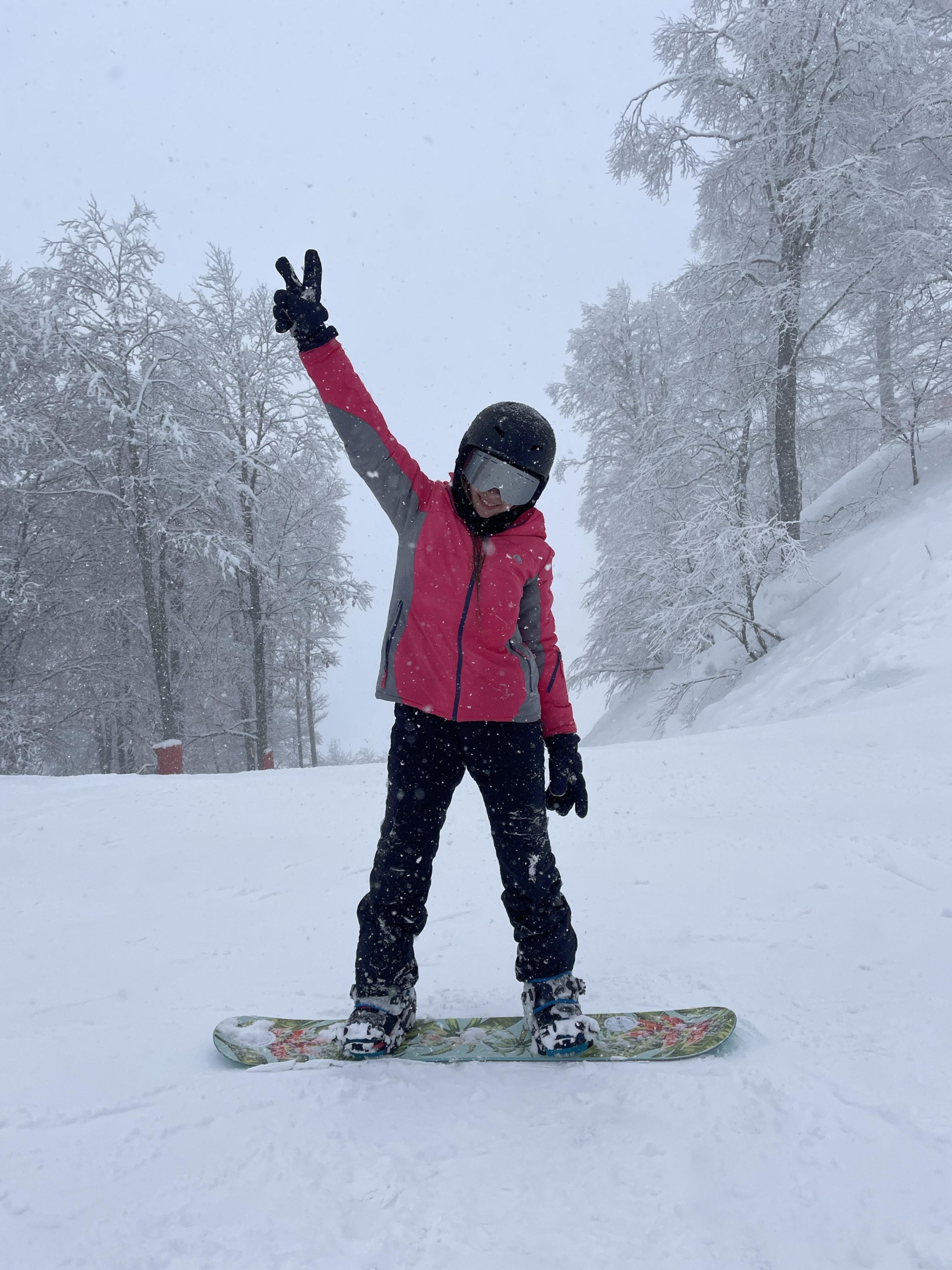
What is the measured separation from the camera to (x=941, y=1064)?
1727 mm

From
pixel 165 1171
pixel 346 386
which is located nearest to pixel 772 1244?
pixel 165 1171

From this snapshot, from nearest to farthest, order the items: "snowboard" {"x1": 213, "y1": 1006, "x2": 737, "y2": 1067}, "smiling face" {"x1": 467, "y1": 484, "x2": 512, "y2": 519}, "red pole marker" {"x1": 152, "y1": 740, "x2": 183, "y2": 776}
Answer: "snowboard" {"x1": 213, "y1": 1006, "x2": 737, "y2": 1067} → "smiling face" {"x1": 467, "y1": 484, "x2": 512, "y2": 519} → "red pole marker" {"x1": 152, "y1": 740, "x2": 183, "y2": 776}

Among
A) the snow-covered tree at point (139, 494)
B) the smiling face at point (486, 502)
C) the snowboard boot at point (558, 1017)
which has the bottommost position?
the snowboard boot at point (558, 1017)

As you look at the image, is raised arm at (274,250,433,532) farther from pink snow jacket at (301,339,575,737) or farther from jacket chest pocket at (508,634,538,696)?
jacket chest pocket at (508,634,538,696)

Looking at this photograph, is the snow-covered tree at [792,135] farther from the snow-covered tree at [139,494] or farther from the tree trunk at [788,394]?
the snow-covered tree at [139,494]

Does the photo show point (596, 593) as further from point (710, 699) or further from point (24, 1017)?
point (24, 1017)

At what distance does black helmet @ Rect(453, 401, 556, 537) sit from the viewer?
2.17 m

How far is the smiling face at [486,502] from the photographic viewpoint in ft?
7.23

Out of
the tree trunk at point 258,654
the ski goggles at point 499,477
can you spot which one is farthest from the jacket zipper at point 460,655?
the tree trunk at point 258,654

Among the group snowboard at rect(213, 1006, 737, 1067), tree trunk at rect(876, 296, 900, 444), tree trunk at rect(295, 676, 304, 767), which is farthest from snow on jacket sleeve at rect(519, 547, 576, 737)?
tree trunk at rect(295, 676, 304, 767)

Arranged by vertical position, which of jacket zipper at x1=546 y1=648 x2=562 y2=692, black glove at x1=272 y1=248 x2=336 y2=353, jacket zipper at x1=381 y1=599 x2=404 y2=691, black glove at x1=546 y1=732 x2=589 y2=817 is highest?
black glove at x1=272 y1=248 x2=336 y2=353

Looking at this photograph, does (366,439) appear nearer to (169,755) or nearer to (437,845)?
(437,845)

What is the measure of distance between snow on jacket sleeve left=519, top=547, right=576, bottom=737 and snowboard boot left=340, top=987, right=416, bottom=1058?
929 mm

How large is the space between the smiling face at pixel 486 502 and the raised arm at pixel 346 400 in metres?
0.17
